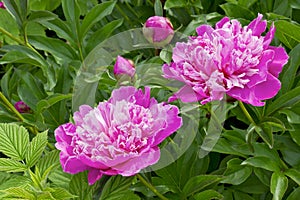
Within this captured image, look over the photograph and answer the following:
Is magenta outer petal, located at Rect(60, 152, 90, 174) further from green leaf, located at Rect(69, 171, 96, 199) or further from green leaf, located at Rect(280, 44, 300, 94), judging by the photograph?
green leaf, located at Rect(280, 44, 300, 94)

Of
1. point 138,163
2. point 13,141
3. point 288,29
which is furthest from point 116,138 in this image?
point 288,29

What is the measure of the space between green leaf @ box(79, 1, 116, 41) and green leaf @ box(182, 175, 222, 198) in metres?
0.40

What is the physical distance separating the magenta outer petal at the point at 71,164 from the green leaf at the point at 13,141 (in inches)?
2.6

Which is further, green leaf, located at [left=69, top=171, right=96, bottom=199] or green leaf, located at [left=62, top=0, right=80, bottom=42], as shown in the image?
green leaf, located at [left=62, top=0, right=80, bottom=42]

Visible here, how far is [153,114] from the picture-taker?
685mm

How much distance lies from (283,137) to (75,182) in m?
A: 0.36

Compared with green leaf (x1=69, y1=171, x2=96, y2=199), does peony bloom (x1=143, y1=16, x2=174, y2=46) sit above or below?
above

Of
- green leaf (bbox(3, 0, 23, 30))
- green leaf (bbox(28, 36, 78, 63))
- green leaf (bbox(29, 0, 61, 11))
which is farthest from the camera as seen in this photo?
green leaf (bbox(29, 0, 61, 11))

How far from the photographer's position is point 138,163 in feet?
2.10

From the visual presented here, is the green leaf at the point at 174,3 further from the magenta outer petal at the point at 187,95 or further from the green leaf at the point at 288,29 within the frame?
the magenta outer petal at the point at 187,95

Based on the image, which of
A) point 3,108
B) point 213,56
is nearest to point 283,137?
point 213,56

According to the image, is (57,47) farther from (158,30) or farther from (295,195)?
(295,195)

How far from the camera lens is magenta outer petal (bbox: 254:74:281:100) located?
27.5 inches

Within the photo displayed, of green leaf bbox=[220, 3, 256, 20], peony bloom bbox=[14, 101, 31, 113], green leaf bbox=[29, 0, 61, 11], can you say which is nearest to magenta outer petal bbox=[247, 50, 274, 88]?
green leaf bbox=[220, 3, 256, 20]
